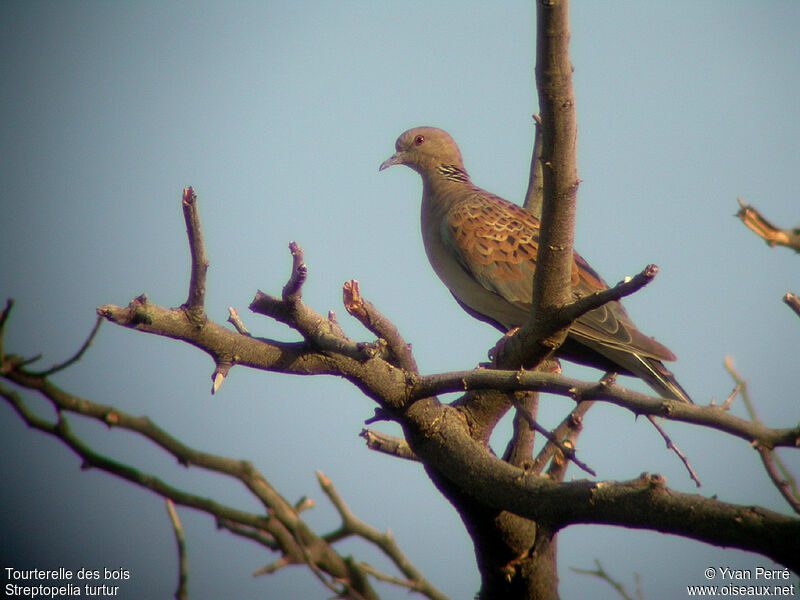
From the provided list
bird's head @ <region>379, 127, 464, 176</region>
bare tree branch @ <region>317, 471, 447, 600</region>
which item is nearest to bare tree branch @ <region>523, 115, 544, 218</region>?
bird's head @ <region>379, 127, 464, 176</region>

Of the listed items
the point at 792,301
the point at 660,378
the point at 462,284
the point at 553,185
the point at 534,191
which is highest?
the point at 534,191

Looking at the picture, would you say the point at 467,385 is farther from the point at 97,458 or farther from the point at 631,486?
the point at 97,458

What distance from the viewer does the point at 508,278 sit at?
493 centimetres

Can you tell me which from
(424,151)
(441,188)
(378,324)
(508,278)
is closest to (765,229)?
(378,324)

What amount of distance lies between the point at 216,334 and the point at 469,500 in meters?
1.24

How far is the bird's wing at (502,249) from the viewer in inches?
Answer: 191

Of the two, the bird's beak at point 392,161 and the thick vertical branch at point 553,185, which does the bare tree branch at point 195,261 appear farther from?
the bird's beak at point 392,161

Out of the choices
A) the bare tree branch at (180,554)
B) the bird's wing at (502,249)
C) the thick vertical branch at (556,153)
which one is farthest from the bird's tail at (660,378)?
the bare tree branch at (180,554)

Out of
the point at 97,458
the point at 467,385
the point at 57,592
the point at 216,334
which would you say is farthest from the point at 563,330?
the point at 57,592

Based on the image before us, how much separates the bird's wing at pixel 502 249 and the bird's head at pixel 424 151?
2.87 ft

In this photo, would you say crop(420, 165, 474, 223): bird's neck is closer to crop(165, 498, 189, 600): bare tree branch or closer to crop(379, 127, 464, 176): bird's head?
crop(379, 127, 464, 176): bird's head

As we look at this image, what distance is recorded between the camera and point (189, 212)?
2396 millimetres

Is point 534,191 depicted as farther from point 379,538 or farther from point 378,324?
point 379,538

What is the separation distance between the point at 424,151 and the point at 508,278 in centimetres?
177
